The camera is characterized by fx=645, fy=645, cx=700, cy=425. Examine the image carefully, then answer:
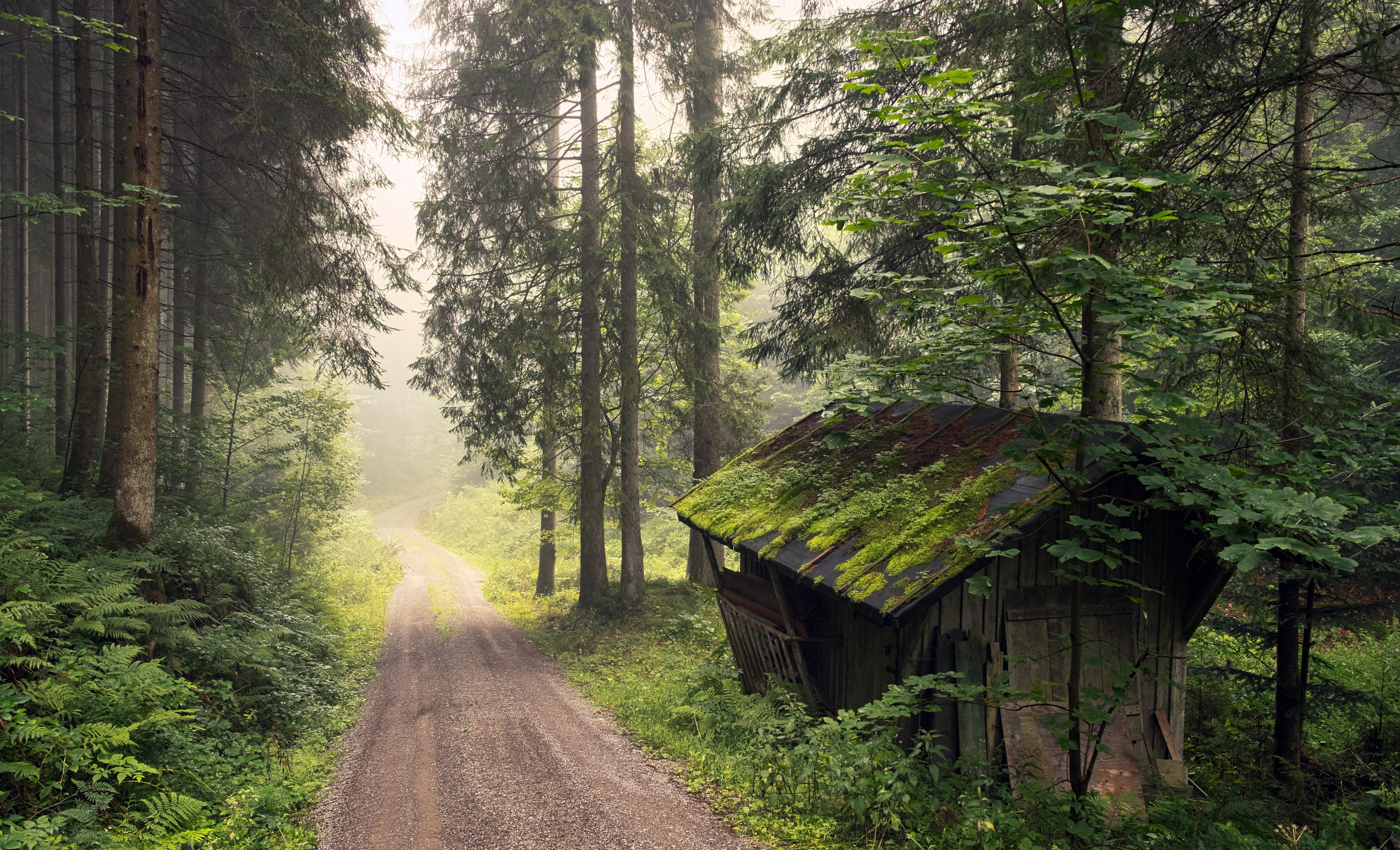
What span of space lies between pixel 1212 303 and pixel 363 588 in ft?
75.6

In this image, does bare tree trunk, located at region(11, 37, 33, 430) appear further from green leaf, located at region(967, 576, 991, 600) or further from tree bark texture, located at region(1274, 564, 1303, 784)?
tree bark texture, located at region(1274, 564, 1303, 784)

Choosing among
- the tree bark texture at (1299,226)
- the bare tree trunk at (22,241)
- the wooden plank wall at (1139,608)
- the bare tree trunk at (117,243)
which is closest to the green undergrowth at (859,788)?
the wooden plank wall at (1139,608)

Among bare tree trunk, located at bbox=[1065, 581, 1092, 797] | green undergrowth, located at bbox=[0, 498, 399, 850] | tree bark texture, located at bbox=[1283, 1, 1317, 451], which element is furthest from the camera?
tree bark texture, located at bbox=[1283, 1, 1317, 451]

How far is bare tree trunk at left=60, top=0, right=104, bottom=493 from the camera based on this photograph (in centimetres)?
893

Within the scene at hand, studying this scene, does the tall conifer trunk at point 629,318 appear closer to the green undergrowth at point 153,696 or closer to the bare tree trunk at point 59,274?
the green undergrowth at point 153,696

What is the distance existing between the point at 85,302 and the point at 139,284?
2470mm

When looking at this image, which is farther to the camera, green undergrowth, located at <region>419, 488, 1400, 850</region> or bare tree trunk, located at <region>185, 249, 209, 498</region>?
bare tree trunk, located at <region>185, 249, 209, 498</region>

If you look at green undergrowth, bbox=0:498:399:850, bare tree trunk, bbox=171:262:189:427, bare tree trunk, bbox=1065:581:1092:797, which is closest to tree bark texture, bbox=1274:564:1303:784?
bare tree trunk, bbox=1065:581:1092:797

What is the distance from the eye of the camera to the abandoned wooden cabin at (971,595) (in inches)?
213

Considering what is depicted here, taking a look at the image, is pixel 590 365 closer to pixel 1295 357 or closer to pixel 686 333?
pixel 686 333

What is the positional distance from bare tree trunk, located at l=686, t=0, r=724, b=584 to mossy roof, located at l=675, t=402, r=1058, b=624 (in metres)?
4.61

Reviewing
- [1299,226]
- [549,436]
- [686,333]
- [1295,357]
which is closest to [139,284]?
[549,436]

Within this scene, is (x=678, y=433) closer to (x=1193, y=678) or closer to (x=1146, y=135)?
(x=1193, y=678)

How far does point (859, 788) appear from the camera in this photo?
5359mm
